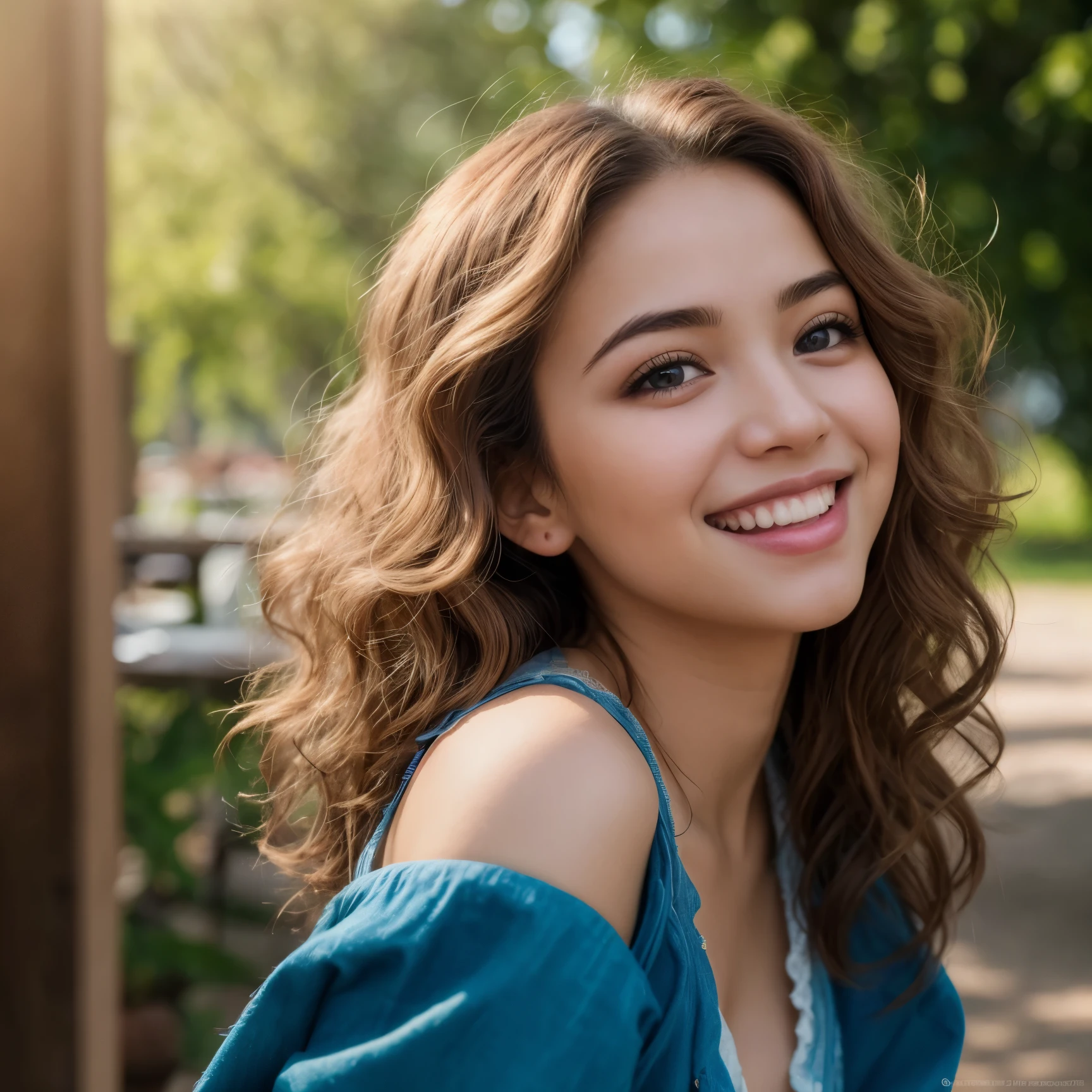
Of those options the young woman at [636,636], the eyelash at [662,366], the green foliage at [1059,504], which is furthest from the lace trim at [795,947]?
the green foliage at [1059,504]

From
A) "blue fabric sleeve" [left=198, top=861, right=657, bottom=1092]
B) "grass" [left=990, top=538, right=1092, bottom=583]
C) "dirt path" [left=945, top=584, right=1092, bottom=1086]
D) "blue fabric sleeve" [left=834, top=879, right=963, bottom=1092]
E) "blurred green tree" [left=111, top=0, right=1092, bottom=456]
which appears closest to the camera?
"blue fabric sleeve" [left=198, top=861, right=657, bottom=1092]

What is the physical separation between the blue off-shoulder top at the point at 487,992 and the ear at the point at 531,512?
0.80 feet

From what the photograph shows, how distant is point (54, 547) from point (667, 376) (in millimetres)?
1231

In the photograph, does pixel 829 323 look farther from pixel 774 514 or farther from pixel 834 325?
pixel 774 514

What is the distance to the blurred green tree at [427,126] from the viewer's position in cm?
463

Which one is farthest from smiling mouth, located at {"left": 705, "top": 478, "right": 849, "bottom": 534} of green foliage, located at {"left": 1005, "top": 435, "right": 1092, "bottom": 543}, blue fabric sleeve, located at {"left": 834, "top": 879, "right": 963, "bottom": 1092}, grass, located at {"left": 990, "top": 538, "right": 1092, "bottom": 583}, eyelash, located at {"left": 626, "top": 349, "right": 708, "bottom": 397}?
green foliage, located at {"left": 1005, "top": 435, "right": 1092, "bottom": 543}

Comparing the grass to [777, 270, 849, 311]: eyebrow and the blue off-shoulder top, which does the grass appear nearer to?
[777, 270, 849, 311]: eyebrow

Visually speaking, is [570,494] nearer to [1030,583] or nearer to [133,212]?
[133,212]

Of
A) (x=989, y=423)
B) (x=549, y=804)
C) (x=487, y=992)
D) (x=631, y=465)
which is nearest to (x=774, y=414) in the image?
(x=631, y=465)

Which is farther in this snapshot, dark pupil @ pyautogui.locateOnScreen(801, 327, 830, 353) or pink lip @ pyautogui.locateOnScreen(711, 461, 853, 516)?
dark pupil @ pyautogui.locateOnScreen(801, 327, 830, 353)

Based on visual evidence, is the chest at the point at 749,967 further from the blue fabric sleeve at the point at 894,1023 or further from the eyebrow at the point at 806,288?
the eyebrow at the point at 806,288

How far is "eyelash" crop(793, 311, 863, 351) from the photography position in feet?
4.97

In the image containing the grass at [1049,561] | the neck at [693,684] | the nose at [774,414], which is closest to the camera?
the nose at [774,414]

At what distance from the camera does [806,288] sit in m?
1.49
